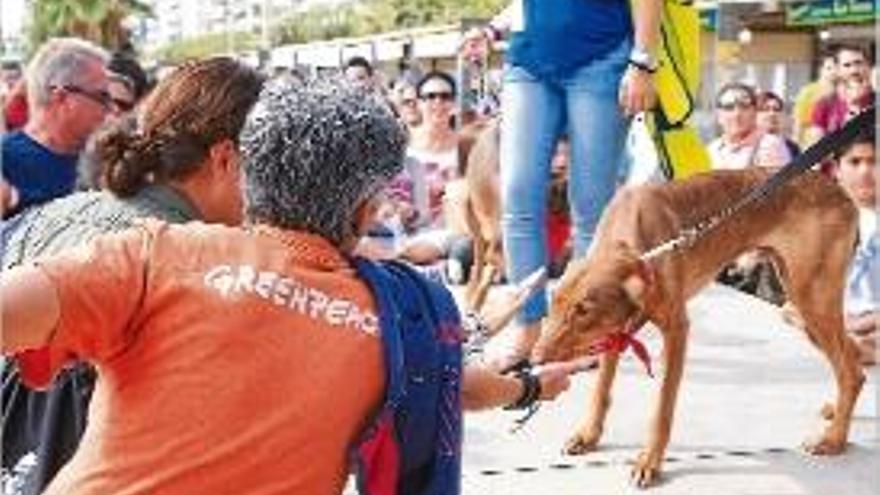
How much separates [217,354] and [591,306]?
6.08ft

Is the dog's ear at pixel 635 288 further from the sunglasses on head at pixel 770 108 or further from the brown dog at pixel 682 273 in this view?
the sunglasses on head at pixel 770 108

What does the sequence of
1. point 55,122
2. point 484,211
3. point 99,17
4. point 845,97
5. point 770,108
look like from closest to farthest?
point 55,122 → point 484,211 → point 770,108 → point 845,97 → point 99,17

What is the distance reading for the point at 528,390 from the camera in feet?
7.51

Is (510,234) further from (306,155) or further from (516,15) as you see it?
(306,155)

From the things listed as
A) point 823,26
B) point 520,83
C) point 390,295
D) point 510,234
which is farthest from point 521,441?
point 823,26

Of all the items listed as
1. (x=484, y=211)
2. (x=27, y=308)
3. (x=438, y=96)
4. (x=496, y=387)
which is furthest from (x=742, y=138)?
(x=27, y=308)

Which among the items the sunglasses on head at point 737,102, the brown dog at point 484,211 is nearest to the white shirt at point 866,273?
the brown dog at point 484,211

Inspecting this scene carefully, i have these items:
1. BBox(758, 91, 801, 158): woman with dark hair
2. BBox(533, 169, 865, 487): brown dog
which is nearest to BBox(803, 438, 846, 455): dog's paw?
BBox(533, 169, 865, 487): brown dog

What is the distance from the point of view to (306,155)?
1836 millimetres

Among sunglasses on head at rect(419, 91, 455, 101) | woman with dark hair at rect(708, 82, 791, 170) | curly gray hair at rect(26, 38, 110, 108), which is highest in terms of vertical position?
curly gray hair at rect(26, 38, 110, 108)

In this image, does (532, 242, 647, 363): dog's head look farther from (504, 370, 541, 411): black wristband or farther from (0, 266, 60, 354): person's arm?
(0, 266, 60, 354): person's arm

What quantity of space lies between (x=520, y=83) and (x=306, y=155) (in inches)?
97.8

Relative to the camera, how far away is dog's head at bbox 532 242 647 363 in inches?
139

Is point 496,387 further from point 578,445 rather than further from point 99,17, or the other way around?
point 99,17
